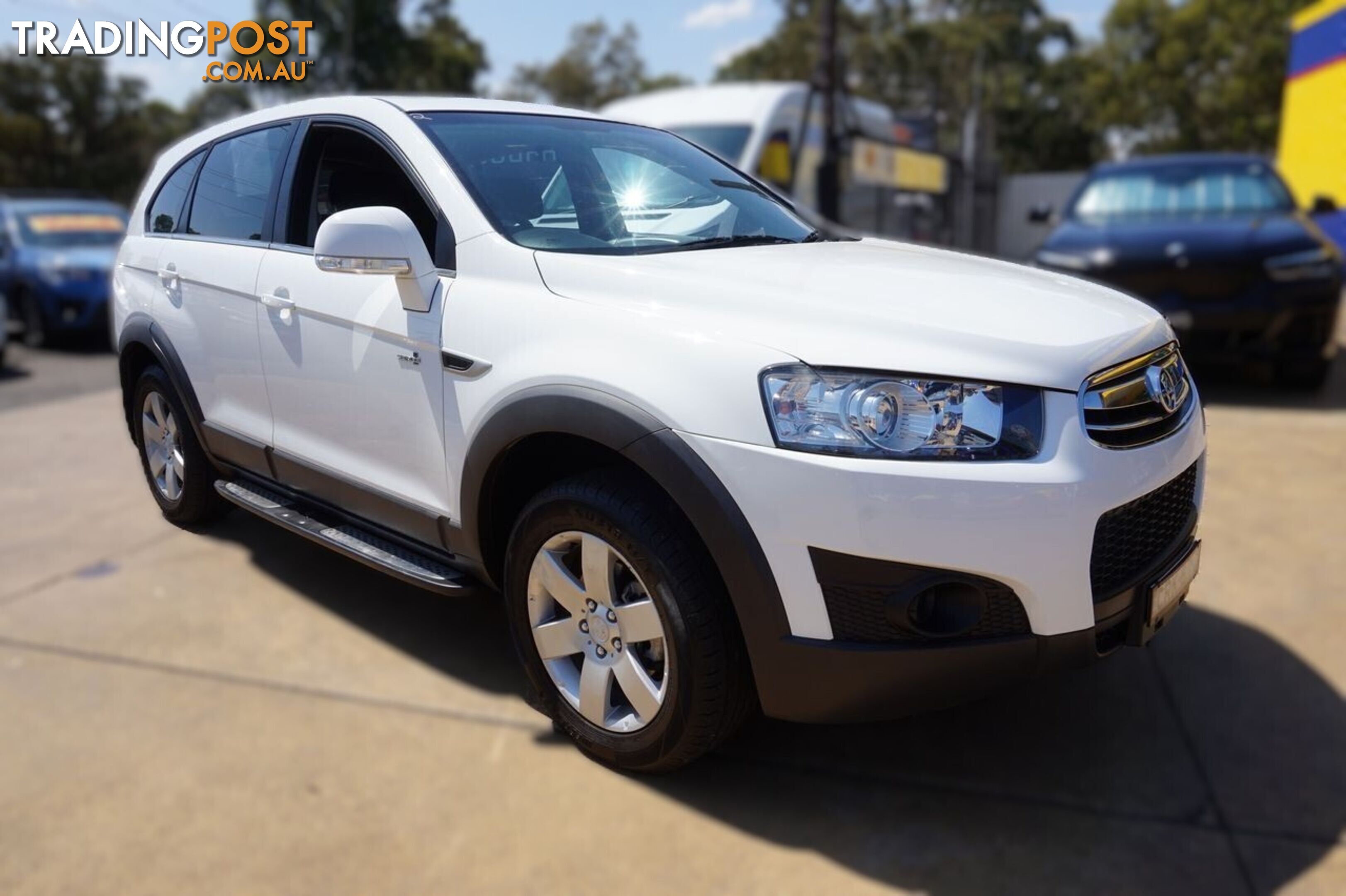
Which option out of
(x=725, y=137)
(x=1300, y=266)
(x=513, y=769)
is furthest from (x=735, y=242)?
(x=725, y=137)

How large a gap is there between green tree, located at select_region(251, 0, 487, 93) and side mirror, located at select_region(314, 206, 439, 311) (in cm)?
42

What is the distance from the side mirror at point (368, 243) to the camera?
1.36 m

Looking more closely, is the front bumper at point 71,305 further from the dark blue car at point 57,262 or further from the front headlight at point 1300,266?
the front headlight at point 1300,266

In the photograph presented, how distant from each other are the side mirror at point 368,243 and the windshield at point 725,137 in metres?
8.15

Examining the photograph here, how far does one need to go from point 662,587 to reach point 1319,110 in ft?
60.9

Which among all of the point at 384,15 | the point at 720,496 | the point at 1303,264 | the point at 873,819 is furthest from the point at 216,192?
the point at 384,15

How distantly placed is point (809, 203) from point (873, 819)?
8819mm

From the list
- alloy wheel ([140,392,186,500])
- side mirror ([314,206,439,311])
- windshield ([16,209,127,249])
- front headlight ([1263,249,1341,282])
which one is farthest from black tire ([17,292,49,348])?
front headlight ([1263,249,1341,282])

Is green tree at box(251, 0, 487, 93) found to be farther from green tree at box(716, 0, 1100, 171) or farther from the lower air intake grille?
green tree at box(716, 0, 1100, 171)

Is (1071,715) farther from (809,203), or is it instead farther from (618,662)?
(809,203)

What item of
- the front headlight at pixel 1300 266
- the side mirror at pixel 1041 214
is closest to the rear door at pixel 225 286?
the front headlight at pixel 1300 266

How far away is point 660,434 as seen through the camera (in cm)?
167

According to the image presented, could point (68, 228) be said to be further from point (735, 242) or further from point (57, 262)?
point (735, 242)

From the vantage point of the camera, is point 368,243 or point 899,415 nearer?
point 368,243
